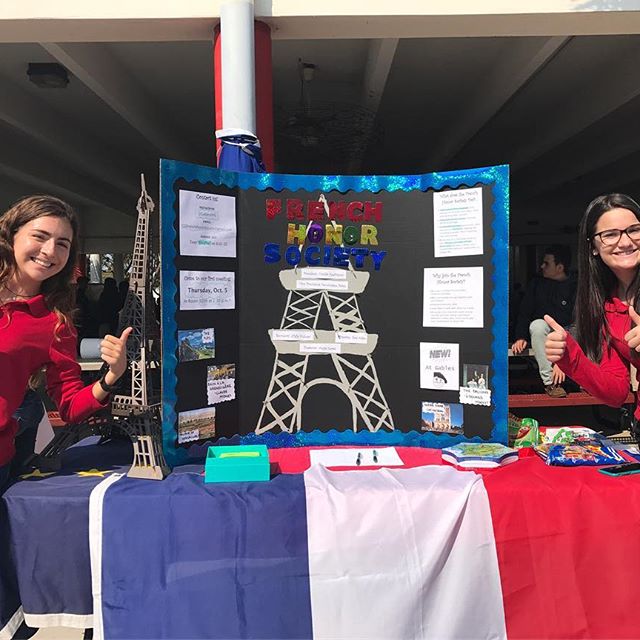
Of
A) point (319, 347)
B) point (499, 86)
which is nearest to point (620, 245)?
point (319, 347)

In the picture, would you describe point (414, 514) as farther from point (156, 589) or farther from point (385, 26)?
point (385, 26)

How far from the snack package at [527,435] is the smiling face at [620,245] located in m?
0.71

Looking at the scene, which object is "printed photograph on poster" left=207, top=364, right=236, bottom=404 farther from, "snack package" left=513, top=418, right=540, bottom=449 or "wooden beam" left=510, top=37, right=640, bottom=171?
"wooden beam" left=510, top=37, right=640, bottom=171

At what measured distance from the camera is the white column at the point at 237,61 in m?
2.68

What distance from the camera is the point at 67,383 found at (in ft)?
6.13

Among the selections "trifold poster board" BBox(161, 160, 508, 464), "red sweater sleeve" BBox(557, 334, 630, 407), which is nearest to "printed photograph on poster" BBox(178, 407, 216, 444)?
"trifold poster board" BBox(161, 160, 508, 464)

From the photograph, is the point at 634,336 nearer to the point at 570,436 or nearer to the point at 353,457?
the point at 570,436

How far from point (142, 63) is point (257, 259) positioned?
12.1 ft

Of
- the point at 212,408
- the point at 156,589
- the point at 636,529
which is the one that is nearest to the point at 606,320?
the point at 636,529

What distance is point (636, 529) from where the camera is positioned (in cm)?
162

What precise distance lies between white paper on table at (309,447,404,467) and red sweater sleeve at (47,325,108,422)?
0.79 metres

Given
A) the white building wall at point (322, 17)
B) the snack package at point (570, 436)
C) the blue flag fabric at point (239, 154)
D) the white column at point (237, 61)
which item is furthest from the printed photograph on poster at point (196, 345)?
the white building wall at point (322, 17)

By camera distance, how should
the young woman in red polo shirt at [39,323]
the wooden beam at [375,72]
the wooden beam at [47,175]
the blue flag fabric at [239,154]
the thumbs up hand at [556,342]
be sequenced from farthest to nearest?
1. the wooden beam at [47,175]
2. the wooden beam at [375,72]
3. the blue flag fabric at [239,154]
4. the thumbs up hand at [556,342]
5. the young woman in red polo shirt at [39,323]

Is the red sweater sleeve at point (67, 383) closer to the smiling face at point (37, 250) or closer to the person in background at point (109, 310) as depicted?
the smiling face at point (37, 250)
